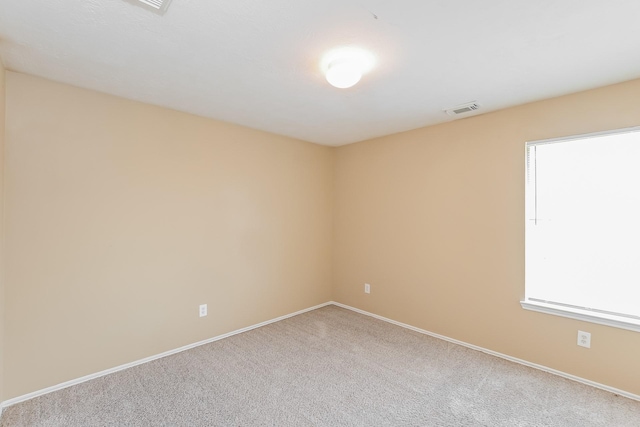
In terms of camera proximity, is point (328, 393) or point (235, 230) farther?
point (235, 230)

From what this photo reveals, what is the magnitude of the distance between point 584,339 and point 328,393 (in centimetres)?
205

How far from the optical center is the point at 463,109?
270 centimetres

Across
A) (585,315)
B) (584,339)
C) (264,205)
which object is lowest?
(584,339)

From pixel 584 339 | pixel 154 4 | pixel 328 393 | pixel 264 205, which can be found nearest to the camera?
Result: pixel 154 4

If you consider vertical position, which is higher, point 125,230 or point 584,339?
point 125,230

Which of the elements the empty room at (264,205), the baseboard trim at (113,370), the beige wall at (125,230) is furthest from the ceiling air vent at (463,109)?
the baseboard trim at (113,370)

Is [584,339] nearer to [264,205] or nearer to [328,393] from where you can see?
[328,393]

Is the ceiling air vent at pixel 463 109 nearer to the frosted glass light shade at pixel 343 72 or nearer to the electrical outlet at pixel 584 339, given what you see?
the frosted glass light shade at pixel 343 72

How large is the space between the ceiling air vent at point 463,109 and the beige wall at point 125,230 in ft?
6.36

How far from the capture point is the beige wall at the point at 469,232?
228 centimetres

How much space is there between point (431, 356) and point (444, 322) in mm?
507

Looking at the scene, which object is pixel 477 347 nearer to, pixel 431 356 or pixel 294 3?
pixel 431 356

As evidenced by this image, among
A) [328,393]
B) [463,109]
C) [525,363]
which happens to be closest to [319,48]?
[463,109]

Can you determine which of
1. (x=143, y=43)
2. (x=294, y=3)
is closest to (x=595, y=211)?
(x=294, y=3)
